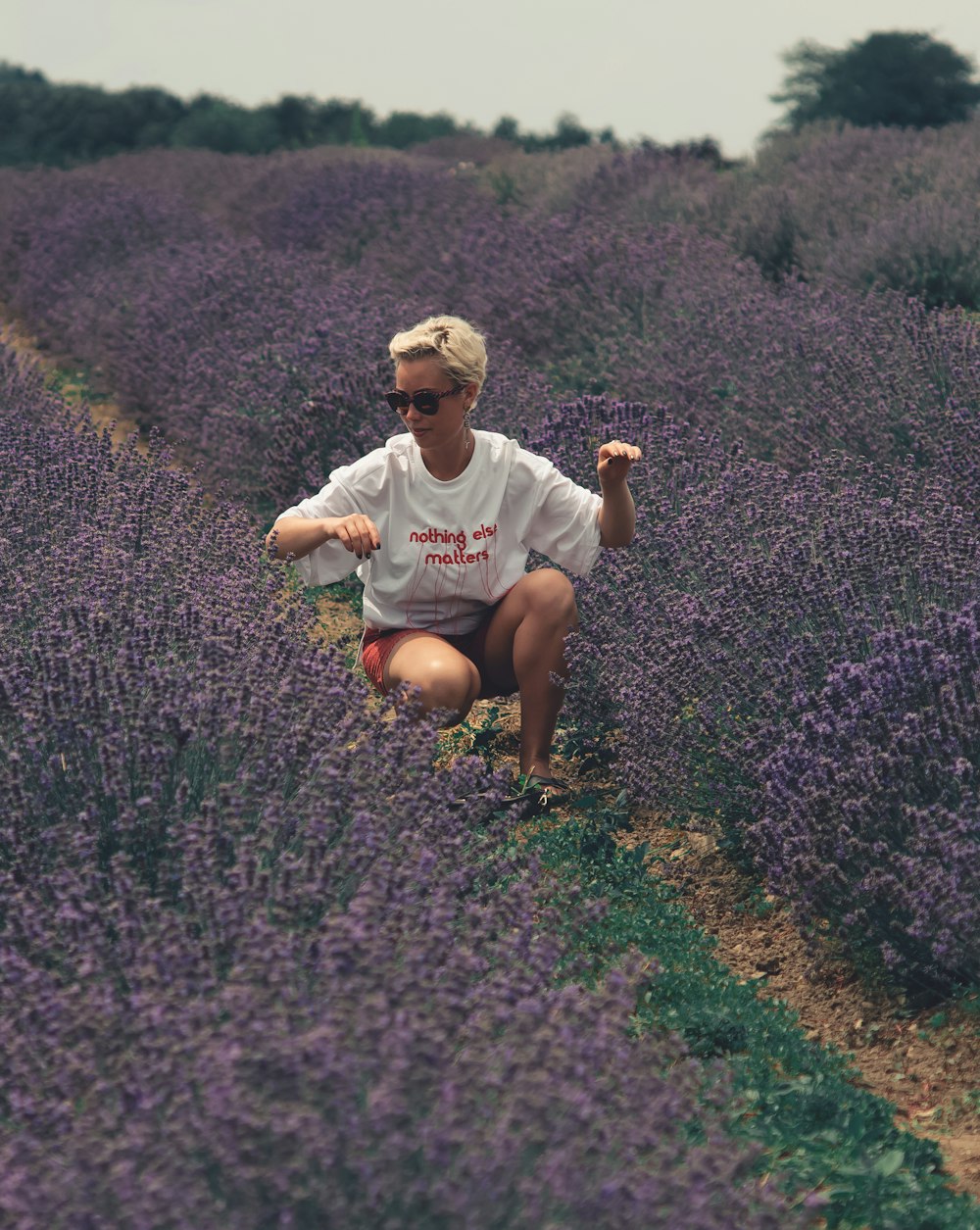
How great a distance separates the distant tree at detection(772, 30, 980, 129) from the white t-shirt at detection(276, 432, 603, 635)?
24.0 metres

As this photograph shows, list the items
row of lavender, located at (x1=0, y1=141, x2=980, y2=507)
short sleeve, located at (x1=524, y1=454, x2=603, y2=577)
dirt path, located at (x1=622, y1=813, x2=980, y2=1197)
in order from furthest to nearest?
row of lavender, located at (x1=0, y1=141, x2=980, y2=507) → short sleeve, located at (x1=524, y1=454, x2=603, y2=577) → dirt path, located at (x1=622, y1=813, x2=980, y2=1197)

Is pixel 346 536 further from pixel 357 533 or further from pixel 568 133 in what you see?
A: pixel 568 133

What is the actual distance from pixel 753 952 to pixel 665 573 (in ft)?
3.54

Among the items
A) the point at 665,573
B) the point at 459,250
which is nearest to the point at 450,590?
the point at 665,573

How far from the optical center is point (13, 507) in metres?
3.55

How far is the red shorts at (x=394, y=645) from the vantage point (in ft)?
11.1

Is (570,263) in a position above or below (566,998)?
above

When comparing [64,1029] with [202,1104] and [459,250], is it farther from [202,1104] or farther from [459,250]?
[459,250]

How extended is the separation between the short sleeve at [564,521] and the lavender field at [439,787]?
196 mm

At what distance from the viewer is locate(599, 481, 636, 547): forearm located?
3287 millimetres

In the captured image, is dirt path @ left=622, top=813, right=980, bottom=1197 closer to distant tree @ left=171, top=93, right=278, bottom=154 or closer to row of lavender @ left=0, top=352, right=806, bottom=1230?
row of lavender @ left=0, top=352, right=806, bottom=1230

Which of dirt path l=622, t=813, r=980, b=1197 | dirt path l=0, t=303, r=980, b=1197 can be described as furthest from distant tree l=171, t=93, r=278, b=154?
dirt path l=622, t=813, r=980, b=1197

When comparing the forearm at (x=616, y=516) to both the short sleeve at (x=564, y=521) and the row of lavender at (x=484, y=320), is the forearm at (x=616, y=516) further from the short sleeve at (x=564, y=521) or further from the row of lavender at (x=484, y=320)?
the row of lavender at (x=484, y=320)

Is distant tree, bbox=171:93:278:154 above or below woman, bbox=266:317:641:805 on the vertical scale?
above
